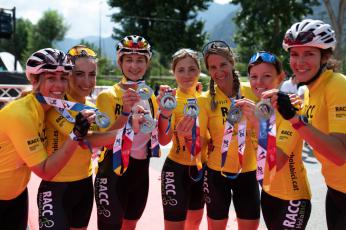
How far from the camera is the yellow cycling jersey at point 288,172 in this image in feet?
8.86

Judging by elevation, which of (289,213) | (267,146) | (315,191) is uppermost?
(267,146)

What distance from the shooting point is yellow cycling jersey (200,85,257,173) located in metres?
3.43

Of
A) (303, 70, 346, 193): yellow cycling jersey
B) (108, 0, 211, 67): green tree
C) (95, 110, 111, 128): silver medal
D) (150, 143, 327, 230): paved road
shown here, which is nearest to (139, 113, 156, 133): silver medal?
(95, 110, 111, 128): silver medal

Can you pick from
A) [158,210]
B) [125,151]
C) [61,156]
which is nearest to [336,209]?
[125,151]

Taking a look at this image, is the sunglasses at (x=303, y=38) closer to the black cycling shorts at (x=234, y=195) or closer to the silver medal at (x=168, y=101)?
the silver medal at (x=168, y=101)

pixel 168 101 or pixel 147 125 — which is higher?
pixel 168 101

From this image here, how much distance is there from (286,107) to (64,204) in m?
1.96

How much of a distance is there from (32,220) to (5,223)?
2.50 meters

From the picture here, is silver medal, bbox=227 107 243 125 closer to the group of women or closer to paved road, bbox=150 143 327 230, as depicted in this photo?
the group of women

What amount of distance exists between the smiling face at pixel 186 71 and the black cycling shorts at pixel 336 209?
6.02 ft

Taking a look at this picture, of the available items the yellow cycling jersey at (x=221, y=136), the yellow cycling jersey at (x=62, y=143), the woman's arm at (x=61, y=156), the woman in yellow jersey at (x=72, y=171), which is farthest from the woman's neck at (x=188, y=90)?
the woman's arm at (x=61, y=156)

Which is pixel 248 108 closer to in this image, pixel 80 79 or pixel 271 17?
pixel 80 79

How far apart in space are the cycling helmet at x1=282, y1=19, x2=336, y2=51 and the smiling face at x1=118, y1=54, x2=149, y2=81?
4.46ft

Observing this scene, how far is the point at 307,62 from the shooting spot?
2.64 meters
